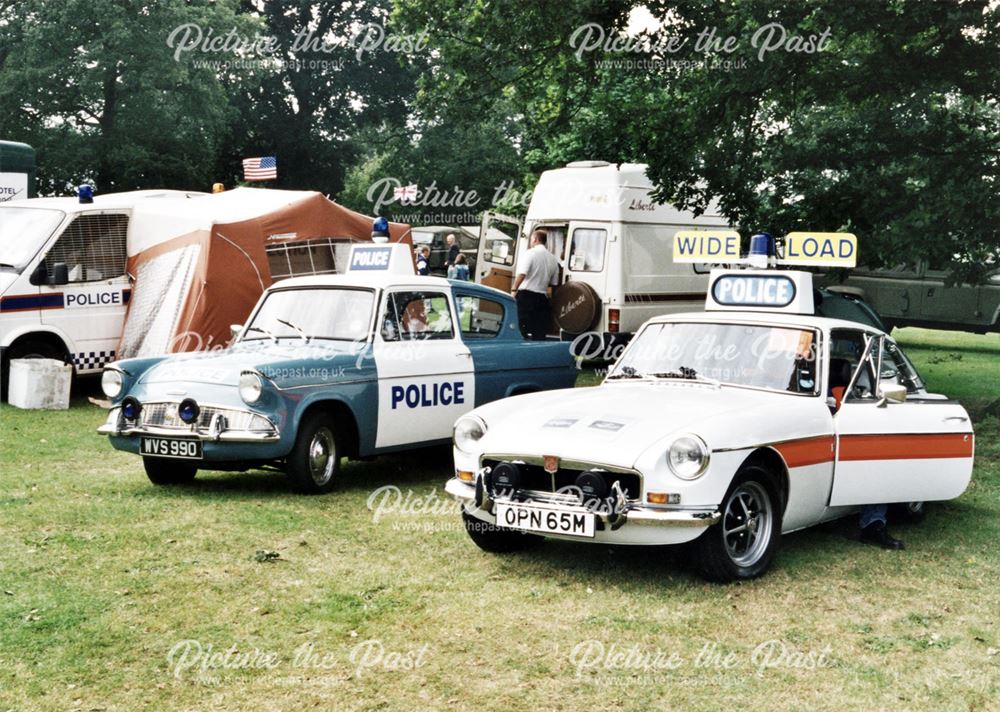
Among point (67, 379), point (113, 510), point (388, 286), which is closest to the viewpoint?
point (113, 510)

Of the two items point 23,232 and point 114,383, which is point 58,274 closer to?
point 23,232

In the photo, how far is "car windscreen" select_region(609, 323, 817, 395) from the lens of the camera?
721cm

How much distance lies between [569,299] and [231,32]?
27.5 meters

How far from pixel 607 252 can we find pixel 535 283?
55.2 inches

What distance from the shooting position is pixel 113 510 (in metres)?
8.04

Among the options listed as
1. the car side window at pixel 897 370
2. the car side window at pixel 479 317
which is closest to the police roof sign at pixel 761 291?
the car side window at pixel 897 370

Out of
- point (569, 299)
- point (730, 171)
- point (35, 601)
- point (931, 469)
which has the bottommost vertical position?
point (35, 601)

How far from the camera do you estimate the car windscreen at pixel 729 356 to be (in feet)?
23.6

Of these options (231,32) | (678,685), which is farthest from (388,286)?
(231,32)

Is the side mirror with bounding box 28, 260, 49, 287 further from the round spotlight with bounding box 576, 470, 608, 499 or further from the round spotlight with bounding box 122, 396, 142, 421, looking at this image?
the round spotlight with bounding box 576, 470, 608, 499

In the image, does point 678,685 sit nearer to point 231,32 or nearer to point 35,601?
point 35,601

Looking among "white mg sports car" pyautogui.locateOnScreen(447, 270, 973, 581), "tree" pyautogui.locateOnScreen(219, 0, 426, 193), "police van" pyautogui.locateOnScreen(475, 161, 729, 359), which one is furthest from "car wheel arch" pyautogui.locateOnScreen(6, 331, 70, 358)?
"tree" pyautogui.locateOnScreen(219, 0, 426, 193)

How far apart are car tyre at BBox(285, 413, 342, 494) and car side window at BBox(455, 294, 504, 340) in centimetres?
A: 167

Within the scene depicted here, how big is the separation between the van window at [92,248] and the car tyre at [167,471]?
17.2 feet
